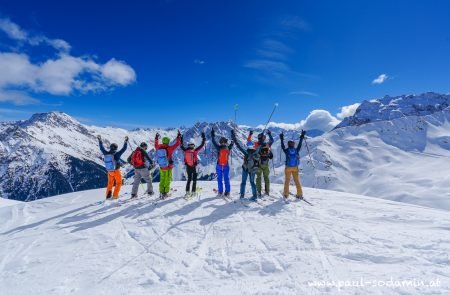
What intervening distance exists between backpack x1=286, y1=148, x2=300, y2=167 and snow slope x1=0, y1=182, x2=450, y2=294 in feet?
8.90

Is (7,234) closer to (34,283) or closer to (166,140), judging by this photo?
(34,283)

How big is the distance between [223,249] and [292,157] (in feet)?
27.3

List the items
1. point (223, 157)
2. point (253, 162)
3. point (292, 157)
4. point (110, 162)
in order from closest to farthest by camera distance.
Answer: point (253, 162)
point (223, 157)
point (292, 157)
point (110, 162)

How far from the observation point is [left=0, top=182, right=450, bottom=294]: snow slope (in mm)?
8016

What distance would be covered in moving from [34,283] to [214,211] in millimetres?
7733

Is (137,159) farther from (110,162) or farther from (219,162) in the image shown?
(219,162)

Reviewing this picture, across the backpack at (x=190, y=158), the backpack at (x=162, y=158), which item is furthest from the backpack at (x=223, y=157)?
the backpack at (x=162, y=158)

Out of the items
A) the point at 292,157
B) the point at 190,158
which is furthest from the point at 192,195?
the point at 292,157

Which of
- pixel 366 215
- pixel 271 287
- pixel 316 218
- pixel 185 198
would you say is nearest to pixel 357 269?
pixel 271 287

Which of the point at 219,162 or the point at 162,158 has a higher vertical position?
the point at 162,158

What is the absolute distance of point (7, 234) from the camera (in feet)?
44.5

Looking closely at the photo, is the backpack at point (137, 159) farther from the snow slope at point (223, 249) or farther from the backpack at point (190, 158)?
the snow slope at point (223, 249)

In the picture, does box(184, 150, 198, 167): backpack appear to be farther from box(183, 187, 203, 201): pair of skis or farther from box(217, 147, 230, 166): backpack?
box(183, 187, 203, 201): pair of skis

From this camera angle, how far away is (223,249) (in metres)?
10.2
